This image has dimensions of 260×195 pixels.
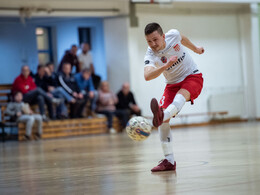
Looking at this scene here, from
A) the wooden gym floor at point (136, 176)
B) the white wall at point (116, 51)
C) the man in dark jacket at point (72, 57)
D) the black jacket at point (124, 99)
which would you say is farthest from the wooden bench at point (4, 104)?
the wooden gym floor at point (136, 176)

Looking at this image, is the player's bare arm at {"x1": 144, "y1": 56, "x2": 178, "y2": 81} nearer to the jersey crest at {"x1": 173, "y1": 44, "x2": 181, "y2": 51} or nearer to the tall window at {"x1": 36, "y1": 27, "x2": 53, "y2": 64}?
the jersey crest at {"x1": 173, "y1": 44, "x2": 181, "y2": 51}

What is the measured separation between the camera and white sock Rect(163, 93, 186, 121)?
15.7ft

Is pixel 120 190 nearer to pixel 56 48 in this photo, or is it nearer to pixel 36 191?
pixel 36 191

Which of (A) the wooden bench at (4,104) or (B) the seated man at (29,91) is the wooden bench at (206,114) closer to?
(B) the seated man at (29,91)

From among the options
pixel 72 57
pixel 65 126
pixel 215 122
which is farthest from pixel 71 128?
pixel 215 122

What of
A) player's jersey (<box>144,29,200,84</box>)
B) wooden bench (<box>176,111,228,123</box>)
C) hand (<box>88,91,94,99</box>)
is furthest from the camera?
wooden bench (<box>176,111,228,123</box>)

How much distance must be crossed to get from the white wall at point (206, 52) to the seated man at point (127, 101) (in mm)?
1065

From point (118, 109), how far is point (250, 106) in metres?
5.31

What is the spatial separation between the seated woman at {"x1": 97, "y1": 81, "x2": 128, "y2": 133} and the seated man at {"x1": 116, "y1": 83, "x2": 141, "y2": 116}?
0.57 ft

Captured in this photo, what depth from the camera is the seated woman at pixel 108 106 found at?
1510cm

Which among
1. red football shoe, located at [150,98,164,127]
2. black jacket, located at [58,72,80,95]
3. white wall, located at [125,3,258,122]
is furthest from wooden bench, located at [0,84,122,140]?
red football shoe, located at [150,98,164,127]

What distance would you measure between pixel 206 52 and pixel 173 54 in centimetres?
1302

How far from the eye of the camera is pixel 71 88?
14305 millimetres

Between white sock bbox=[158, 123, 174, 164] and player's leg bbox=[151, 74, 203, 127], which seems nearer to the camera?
player's leg bbox=[151, 74, 203, 127]
